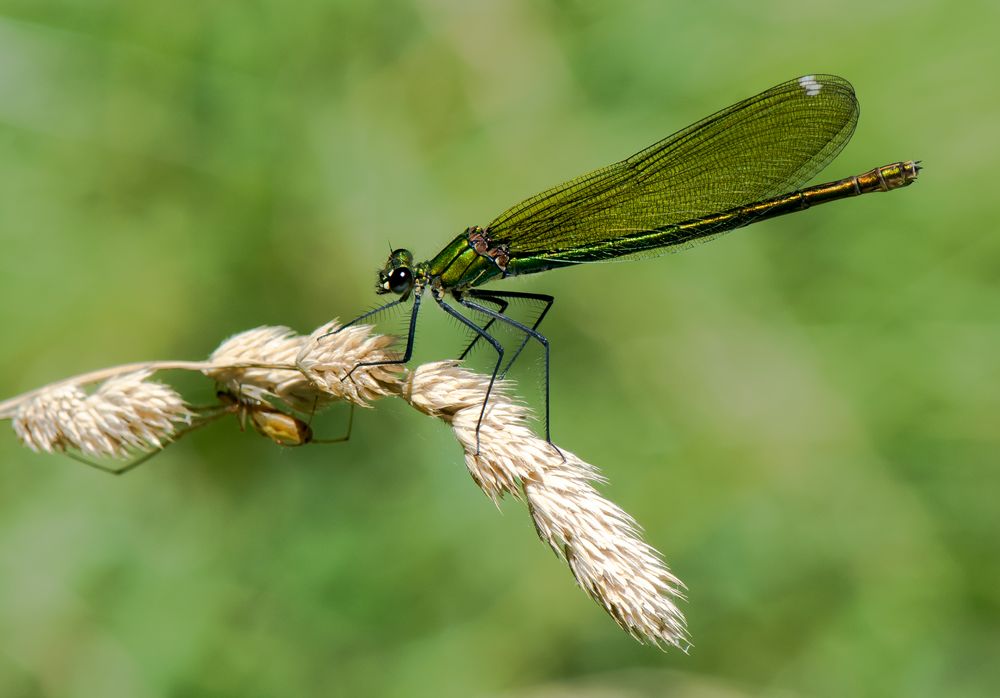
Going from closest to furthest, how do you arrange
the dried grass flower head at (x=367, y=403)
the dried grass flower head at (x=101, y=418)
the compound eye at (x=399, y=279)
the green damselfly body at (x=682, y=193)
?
the dried grass flower head at (x=367, y=403) < the dried grass flower head at (x=101, y=418) < the compound eye at (x=399, y=279) < the green damselfly body at (x=682, y=193)

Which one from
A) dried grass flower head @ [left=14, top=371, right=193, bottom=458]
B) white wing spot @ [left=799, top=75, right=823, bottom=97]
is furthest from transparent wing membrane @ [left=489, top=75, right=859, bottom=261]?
dried grass flower head @ [left=14, top=371, right=193, bottom=458]

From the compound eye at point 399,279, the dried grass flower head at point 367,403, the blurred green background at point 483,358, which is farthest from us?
the blurred green background at point 483,358

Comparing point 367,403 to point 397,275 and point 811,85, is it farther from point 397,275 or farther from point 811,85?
point 811,85

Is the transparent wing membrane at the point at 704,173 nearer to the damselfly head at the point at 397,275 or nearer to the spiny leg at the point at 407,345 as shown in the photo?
the damselfly head at the point at 397,275

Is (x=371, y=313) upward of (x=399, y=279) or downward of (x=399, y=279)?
downward

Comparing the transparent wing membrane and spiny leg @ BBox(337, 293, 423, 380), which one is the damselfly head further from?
the transparent wing membrane

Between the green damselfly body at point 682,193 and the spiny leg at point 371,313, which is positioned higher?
the green damselfly body at point 682,193

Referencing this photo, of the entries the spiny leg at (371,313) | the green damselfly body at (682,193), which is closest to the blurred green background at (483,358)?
the green damselfly body at (682,193)

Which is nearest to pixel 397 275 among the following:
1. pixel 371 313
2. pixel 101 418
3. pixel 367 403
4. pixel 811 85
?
pixel 371 313

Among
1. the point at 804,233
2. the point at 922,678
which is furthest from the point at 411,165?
the point at 922,678

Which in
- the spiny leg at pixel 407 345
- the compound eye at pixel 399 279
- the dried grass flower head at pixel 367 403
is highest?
the compound eye at pixel 399 279
